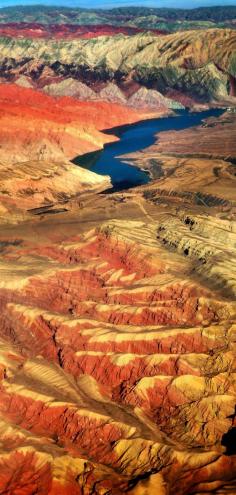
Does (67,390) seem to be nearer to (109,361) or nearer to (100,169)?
(109,361)

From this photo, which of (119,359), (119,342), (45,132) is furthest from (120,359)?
(45,132)

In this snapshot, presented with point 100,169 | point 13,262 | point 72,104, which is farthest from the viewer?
point 72,104

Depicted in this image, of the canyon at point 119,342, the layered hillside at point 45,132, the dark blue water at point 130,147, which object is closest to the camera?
the canyon at point 119,342

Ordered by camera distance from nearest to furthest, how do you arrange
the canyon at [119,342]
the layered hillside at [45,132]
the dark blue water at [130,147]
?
1. the canyon at [119,342]
2. the dark blue water at [130,147]
3. the layered hillside at [45,132]

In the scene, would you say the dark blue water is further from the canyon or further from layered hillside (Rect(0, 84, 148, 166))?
the canyon

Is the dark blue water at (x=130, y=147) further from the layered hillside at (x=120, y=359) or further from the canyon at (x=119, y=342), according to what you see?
the layered hillside at (x=120, y=359)

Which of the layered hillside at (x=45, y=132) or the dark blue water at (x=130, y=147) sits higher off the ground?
the layered hillside at (x=45, y=132)

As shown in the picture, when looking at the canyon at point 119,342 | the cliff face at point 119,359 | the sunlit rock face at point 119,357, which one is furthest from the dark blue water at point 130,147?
the cliff face at point 119,359

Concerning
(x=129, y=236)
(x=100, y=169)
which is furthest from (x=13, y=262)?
(x=100, y=169)
